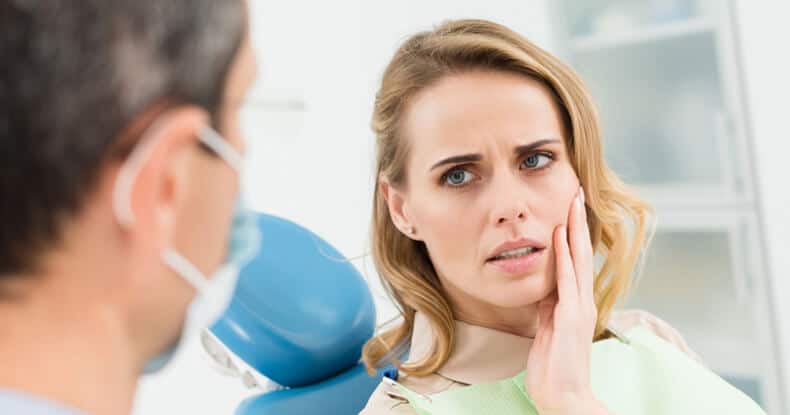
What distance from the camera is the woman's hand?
1.02 m

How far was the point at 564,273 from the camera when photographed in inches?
43.3

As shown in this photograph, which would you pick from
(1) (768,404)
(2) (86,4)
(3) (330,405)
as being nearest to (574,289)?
(3) (330,405)

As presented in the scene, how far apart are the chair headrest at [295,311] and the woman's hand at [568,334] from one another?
31 centimetres

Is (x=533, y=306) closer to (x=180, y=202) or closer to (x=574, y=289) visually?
(x=574, y=289)

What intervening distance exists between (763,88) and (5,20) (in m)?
2.31

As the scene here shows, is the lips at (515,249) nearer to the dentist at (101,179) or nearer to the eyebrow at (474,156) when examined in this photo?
the eyebrow at (474,156)

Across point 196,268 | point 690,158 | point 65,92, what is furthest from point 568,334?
point 690,158

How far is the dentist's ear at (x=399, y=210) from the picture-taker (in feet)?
3.95

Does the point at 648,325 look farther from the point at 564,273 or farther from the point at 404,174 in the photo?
the point at 404,174

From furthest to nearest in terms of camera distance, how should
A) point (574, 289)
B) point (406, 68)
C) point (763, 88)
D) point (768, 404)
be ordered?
point (768, 404) → point (763, 88) → point (406, 68) → point (574, 289)

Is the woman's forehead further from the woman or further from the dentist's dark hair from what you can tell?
the dentist's dark hair

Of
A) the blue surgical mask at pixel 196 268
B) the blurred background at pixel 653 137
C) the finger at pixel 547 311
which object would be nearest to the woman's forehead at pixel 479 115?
the finger at pixel 547 311

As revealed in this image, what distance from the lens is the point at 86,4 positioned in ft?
1.55

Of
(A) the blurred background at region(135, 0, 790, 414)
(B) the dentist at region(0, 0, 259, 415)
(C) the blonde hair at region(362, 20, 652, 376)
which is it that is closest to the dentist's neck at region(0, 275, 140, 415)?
(B) the dentist at region(0, 0, 259, 415)
